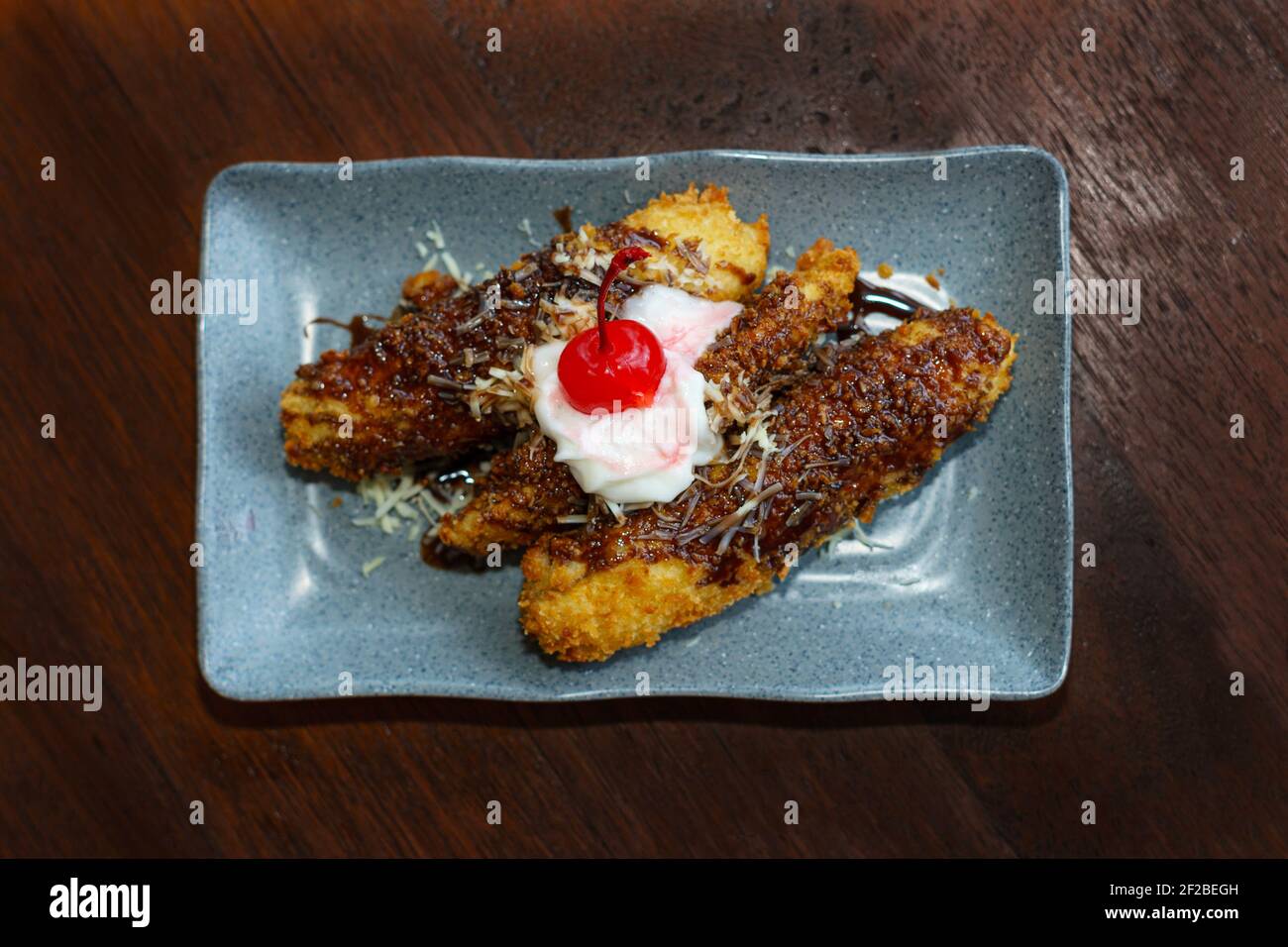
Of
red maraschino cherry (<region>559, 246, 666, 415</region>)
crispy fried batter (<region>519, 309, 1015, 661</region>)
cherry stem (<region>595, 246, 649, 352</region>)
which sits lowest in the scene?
crispy fried batter (<region>519, 309, 1015, 661</region>)

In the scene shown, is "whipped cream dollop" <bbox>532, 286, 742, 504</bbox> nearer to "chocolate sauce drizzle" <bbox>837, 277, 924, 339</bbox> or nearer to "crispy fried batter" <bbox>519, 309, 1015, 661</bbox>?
"crispy fried batter" <bbox>519, 309, 1015, 661</bbox>

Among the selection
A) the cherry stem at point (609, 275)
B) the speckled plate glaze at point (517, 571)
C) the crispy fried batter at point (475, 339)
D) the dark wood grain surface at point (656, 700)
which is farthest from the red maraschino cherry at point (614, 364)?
the dark wood grain surface at point (656, 700)

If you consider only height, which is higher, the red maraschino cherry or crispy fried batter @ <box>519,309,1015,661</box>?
the red maraschino cherry

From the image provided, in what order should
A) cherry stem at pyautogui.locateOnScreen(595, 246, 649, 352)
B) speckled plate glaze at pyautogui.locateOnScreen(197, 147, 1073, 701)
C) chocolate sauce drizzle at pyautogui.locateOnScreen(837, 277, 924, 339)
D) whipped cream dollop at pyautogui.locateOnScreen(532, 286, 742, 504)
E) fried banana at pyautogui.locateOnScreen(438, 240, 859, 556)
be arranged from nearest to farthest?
1. cherry stem at pyautogui.locateOnScreen(595, 246, 649, 352)
2. whipped cream dollop at pyautogui.locateOnScreen(532, 286, 742, 504)
3. fried banana at pyautogui.locateOnScreen(438, 240, 859, 556)
4. speckled plate glaze at pyautogui.locateOnScreen(197, 147, 1073, 701)
5. chocolate sauce drizzle at pyautogui.locateOnScreen(837, 277, 924, 339)

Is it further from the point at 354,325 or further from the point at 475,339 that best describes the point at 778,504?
the point at 354,325

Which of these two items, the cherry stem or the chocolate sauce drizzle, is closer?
the cherry stem

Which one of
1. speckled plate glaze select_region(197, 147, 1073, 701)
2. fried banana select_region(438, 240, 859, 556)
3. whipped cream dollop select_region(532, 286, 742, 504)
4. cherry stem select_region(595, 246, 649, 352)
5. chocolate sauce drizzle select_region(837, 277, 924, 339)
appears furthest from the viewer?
chocolate sauce drizzle select_region(837, 277, 924, 339)

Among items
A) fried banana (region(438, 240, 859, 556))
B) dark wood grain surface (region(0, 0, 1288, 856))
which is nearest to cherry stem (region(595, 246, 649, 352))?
fried banana (region(438, 240, 859, 556))
